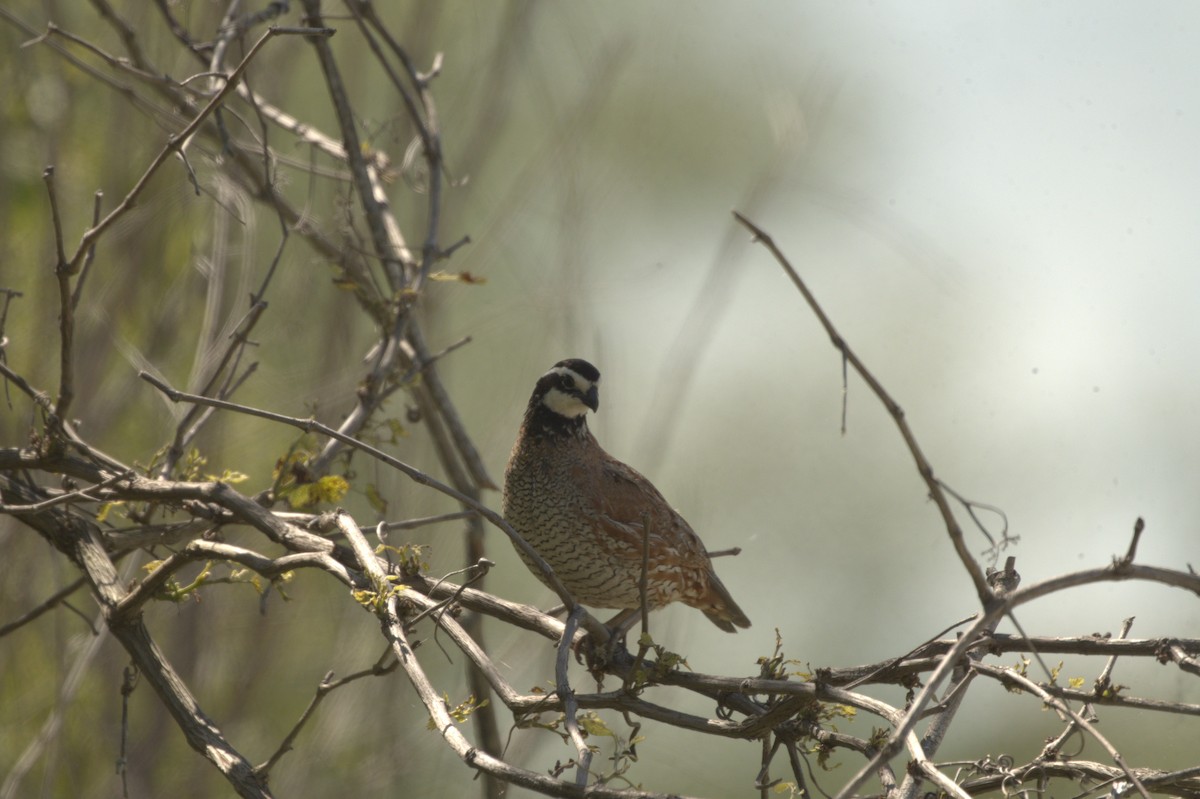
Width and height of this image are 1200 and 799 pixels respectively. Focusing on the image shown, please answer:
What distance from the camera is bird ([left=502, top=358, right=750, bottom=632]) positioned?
4.17 meters

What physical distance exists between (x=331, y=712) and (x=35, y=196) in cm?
301

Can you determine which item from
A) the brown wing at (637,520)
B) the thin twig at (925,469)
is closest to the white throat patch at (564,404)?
the brown wing at (637,520)

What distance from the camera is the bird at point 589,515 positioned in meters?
4.17

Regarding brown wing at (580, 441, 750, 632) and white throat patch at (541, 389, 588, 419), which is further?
white throat patch at (541, 389, 588, 419)

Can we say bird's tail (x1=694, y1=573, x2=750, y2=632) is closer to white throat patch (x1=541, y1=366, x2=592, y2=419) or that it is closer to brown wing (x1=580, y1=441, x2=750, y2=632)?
brown wing (x1=580, y1=441, x2=750, y2=632)

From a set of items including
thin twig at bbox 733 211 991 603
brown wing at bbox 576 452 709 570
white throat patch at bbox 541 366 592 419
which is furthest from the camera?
white throat patch at bbox 541 366 592 419

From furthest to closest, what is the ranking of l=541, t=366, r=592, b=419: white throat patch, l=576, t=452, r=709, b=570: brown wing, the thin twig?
l=541, t=366, r=592, b=419: white throat patch < l=576, t=452, r=709, b=570: brown wing < the thin twig

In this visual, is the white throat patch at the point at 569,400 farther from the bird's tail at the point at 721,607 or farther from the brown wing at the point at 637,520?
the bird's tail at the point at 721,607

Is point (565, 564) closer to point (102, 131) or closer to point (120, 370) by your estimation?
point (120, 370)

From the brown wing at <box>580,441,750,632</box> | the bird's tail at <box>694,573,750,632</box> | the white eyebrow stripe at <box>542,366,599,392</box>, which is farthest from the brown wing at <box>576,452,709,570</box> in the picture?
the white eyebrow stripe at <box>542,366,599,392</box>

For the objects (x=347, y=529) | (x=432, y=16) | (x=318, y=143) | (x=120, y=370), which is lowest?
(x=347, y=529)

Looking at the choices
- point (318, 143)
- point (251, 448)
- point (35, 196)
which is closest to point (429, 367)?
point (318, 143)

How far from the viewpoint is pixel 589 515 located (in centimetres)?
420

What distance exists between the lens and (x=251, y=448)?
7.46 metres
